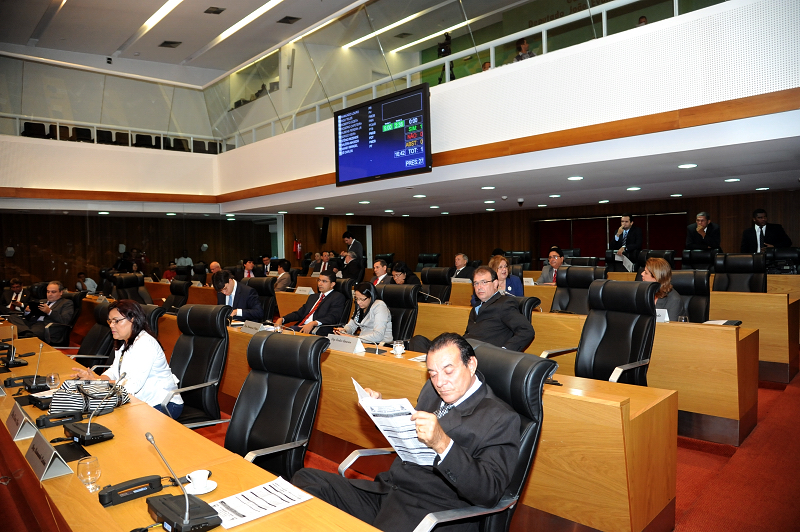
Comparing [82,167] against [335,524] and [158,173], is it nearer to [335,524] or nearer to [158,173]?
[158,173]

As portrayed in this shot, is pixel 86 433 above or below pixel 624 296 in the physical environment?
below

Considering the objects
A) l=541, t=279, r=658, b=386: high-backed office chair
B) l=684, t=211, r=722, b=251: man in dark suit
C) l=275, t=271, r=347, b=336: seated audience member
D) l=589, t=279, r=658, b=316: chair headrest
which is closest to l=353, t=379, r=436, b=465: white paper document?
l=541, t=279, r=658, b=386: high-backed office chair

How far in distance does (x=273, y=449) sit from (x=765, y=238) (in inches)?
325

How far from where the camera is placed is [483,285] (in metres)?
4.09

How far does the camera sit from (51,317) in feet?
21.9

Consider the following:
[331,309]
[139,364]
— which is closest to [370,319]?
[331,309]

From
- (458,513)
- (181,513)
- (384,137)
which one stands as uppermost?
(384,137)

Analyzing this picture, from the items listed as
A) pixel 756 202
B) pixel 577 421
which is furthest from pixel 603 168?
pixel 756 202

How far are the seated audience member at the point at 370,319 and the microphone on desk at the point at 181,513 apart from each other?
2.96 metres

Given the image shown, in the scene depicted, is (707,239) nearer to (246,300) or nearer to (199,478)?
(246,300)

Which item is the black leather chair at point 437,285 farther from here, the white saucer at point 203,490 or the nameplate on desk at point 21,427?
the white saucer at point 203,490

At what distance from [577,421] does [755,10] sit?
385 cm

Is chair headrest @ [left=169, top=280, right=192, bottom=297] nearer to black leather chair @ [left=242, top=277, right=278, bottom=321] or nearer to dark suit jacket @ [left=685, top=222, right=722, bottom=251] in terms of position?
black leather chair @ [left=242, top=277, right=278, bottom=321]

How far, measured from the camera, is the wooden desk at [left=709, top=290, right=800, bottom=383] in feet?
16.7
